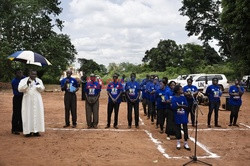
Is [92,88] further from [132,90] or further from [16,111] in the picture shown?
[16,111]

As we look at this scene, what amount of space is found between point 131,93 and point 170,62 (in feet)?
129

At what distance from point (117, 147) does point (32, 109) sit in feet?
9.85

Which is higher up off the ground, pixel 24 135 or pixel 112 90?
pixel 112 90

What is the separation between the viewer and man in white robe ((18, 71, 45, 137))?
8.89 metres

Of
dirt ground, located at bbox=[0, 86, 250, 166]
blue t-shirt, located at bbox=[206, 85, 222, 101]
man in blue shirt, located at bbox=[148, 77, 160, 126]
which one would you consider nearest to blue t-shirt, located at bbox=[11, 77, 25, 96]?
dirt ground, located at bbox=[0, 86, 250, 166]

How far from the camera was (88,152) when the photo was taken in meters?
7.34

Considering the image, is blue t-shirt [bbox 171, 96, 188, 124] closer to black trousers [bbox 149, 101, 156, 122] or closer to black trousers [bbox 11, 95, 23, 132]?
black trousers [bbox 149, 101, 156, 122]

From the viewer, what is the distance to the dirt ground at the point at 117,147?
22.1ft

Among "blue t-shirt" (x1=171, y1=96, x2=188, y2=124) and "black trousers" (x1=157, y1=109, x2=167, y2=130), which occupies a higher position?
"blue t-shirt" (x1=171, y1=96, x2=188, y2=124)

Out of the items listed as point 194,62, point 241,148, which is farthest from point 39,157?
point 194,62

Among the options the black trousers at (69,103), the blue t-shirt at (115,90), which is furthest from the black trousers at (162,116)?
the black trousers at (69,103)

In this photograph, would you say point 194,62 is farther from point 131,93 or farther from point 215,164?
point 215,164

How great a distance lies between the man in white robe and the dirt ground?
303 millimetres

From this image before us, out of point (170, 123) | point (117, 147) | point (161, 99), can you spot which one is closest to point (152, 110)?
point (161, 99)
